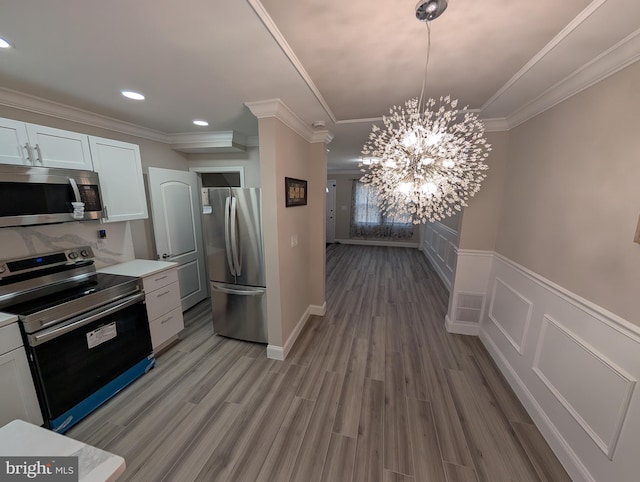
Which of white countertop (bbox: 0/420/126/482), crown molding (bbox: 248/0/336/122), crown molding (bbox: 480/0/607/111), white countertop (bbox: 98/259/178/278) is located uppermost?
crown molding (bbox: 480/0/607/111)

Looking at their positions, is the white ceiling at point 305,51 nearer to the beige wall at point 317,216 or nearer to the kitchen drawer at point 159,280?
the beige wall at point 317,216

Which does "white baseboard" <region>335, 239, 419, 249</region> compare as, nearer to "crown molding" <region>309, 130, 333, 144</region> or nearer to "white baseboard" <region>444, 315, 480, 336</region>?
"white baseboard" <region>444, 315, 480, 336</region>

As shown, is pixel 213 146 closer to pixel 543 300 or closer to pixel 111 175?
pixel 111 175

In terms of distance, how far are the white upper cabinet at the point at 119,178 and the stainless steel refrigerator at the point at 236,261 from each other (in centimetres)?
66

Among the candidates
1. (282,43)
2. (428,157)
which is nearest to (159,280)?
(282,43)

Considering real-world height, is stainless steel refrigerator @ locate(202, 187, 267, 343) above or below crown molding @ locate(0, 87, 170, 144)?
below

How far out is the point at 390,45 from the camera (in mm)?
1354

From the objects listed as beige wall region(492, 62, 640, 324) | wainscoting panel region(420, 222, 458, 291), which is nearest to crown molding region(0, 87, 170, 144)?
beige wall region(492, 62, 640, 324)

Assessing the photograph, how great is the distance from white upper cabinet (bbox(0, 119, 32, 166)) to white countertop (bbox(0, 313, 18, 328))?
1.01 metres

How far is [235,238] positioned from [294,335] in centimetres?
130

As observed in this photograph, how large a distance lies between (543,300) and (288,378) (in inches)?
87.3

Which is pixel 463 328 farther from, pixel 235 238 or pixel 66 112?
pixel 66 112

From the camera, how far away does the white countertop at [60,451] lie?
716 mm

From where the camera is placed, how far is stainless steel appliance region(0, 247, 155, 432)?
158 centimetres
